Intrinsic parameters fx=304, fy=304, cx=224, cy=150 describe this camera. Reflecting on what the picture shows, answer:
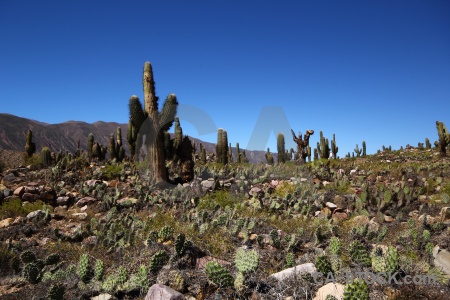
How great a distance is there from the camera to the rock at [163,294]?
297cm

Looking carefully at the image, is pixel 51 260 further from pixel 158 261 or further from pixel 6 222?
pixel 6 222

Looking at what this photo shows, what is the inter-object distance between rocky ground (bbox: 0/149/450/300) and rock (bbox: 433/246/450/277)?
0.02 metres

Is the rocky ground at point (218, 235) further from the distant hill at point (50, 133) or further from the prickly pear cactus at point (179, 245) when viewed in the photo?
the distant hill at point (50, 133)

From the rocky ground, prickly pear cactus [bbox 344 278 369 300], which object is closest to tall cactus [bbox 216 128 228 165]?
the rocky ground

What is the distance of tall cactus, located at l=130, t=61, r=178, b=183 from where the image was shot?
32.4ft

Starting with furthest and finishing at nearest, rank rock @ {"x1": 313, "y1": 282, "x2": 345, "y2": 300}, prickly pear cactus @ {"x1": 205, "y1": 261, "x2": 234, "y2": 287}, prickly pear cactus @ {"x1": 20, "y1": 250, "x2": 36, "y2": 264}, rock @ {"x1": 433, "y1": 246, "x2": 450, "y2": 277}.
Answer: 1. prickly pear cactus @ {"x1": 20, "y1": 250, "x2": 36, "y2": 264}
2. rock @ {"x1": 433, "y1": 246, "x2": 450, "y2": 277}
3. prickly pear cactus @ {"x1": 205, "y1": 261, "x2": 234, "y2": 287}
4. rock @ {"x1": 313, "y1": 282, "x2": 345, "y2": 300}

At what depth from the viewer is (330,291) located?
2992 millimetres

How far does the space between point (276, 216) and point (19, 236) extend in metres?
5.51

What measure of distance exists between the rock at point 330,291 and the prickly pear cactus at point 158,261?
6.09ft

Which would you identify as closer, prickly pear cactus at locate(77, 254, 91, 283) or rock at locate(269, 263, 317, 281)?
rock at locate(269, 263, 317, 281)

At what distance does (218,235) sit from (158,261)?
5.03ft

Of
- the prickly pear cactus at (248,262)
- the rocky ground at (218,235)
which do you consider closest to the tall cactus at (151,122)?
the rocky ground at (218,235)

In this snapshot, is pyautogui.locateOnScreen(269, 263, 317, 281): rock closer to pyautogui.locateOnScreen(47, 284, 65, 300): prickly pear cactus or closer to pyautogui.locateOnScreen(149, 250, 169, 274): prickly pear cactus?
pyautogui.locateOnScreen(149, 250, 169, 274): prickly pear cactus

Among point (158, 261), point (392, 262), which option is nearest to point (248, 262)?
point (158, 261)
